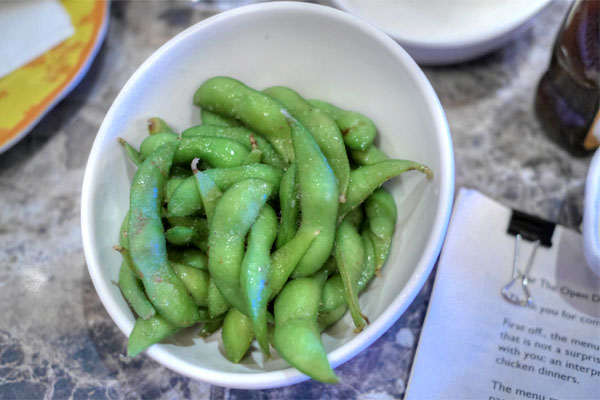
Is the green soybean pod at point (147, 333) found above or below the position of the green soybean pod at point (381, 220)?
below

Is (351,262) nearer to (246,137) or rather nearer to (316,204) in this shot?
(316,204)

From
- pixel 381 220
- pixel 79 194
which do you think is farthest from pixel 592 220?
pixel 79 194

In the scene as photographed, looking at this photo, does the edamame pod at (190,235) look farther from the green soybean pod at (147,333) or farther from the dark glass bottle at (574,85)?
the dark glass bottle at (574,85)

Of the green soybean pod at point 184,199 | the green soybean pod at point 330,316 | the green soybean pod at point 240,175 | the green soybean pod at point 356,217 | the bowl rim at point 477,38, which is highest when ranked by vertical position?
the bowl rim at point 477,38

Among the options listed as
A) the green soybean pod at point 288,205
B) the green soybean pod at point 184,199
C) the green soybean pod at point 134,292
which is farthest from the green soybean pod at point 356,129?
the green soybean pod at point 134,292

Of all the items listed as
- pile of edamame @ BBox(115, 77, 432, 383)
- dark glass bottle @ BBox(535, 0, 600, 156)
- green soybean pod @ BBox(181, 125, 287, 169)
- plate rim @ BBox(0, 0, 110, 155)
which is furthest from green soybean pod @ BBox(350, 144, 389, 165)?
plate rim @ BBox(0, 0, 110, 155)

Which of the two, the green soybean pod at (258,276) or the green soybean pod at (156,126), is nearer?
the green soybean pod at (258,276)

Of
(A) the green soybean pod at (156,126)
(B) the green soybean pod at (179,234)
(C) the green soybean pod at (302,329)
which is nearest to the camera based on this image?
(C) the green soybean pod at (302,329)

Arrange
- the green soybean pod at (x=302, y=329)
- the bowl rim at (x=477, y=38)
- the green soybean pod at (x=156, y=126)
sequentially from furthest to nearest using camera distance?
the bowl rim at (x=477, y=38)
the green soybean pod at (x=156, y=126)
the green soybean pod at (x=302, y=329)

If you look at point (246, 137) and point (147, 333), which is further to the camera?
point (246, 137)
